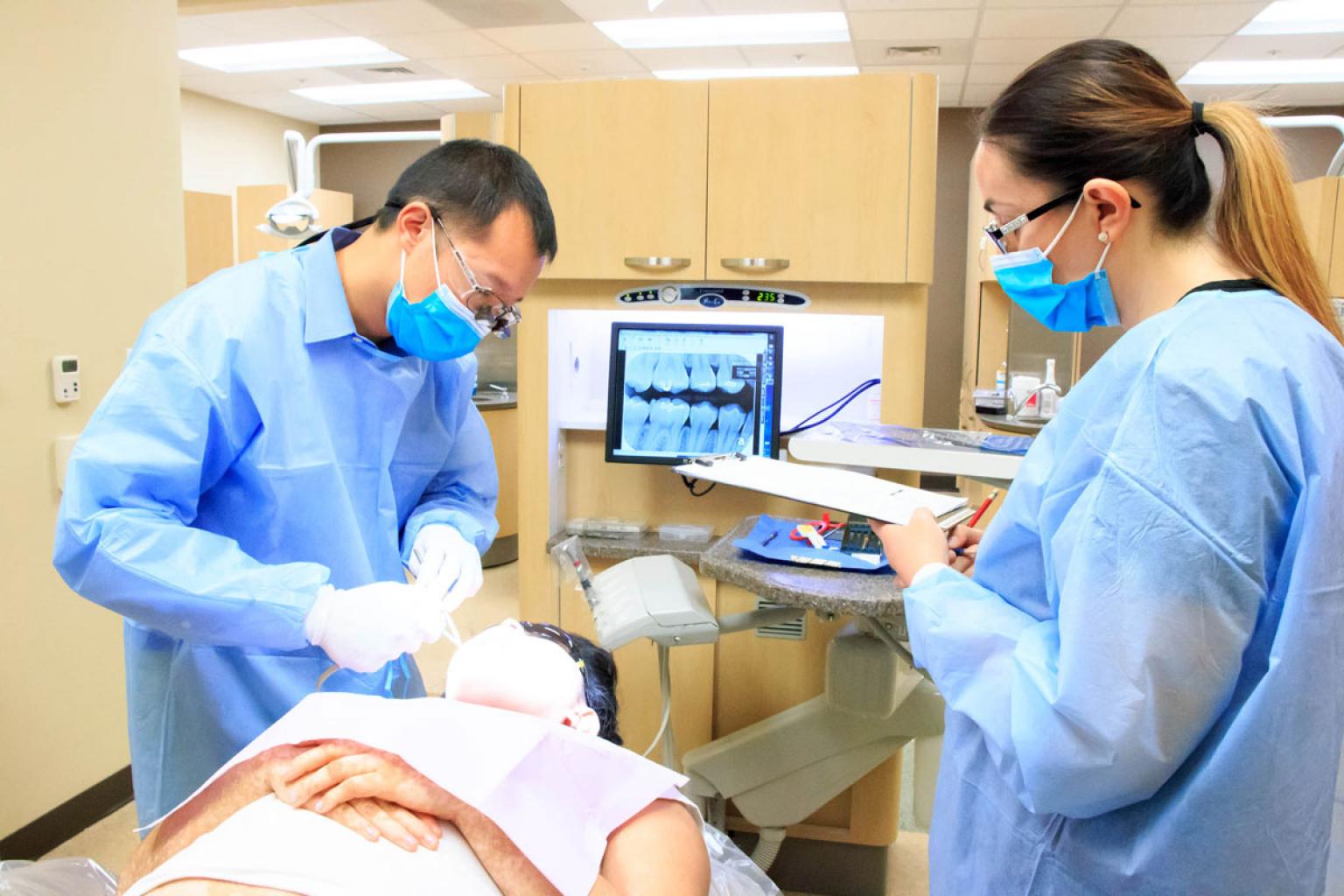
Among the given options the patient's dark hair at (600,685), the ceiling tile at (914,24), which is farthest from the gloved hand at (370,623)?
the ceiling tile at (914,24)

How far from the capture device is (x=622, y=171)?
2.36 metres

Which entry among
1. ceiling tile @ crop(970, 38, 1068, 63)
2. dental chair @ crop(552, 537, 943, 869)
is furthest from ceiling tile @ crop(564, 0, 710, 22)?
dental chair @ crop(552, 537, 943, 869)

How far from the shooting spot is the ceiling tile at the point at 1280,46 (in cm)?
571

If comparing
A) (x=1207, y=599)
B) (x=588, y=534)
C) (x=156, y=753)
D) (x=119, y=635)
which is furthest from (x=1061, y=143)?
(x=119, y=635)

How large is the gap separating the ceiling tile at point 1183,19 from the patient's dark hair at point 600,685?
5.18m

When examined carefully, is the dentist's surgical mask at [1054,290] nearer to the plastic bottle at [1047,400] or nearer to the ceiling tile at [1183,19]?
the plastic bottle at [1047,400]

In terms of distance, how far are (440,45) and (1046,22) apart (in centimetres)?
356

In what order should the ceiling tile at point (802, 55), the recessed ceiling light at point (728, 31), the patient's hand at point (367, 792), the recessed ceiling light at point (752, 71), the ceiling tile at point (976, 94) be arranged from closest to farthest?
the patient's hand at point (367, 792)
the recessed ceiling light at point (728, 31)
the ceiling tile at point (802, 55)
the recessed ceiling light at point (752, 71)
the ceiling tile at point (976, 94)

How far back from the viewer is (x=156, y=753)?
1.36m

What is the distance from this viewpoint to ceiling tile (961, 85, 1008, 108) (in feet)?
23.4

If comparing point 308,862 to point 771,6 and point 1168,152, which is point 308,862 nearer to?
point 1168,152

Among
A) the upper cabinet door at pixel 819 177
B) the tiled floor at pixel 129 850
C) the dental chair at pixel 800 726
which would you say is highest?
the upper cabinet door at pixel 819 177

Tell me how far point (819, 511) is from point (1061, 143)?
164 cm

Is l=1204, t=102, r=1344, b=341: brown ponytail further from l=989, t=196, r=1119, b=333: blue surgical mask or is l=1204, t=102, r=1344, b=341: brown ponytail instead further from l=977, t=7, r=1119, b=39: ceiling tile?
l=977, t=7, r=1119, b=39: ceiling tile
